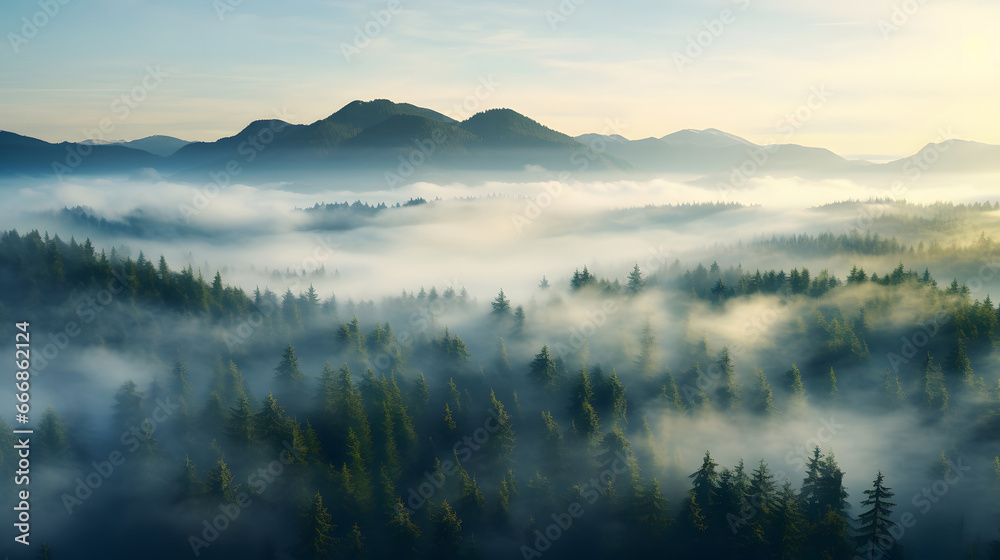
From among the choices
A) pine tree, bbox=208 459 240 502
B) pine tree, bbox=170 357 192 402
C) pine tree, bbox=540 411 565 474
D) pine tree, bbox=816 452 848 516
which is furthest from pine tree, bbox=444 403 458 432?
pine tree, bbox=816 452 848 516

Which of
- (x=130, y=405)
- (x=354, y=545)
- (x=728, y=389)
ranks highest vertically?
(x=130, y=405)

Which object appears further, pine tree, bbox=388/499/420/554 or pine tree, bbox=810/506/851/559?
pine tree, bbox=388/499/420/554

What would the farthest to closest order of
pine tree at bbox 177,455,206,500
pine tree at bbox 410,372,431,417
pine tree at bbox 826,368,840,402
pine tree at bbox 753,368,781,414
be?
pine tree at bbox 826,368,840,402 → pine tree at bbox 753,368,781,414 → pine tree at bbox 410,372,431,417 → pine tree at bbox 177,455,206,500

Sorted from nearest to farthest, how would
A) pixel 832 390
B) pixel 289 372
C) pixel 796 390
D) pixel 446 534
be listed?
pixel 446 534
pixel 289 372
pixel 796 390
pixel 832 390

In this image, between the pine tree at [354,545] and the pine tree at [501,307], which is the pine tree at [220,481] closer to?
the pine tree at [354,545]

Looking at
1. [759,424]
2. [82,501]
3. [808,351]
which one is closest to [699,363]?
[759,424]

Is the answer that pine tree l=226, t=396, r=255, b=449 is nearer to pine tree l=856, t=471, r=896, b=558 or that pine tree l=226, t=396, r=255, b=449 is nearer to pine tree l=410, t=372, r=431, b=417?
pine tree l=410, t=372, r=431, b=417

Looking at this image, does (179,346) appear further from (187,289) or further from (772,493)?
(772,493)

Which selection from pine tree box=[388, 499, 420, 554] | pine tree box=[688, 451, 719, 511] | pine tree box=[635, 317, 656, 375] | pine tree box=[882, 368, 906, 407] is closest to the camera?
pine tree box=[688, 451, 719, 511]

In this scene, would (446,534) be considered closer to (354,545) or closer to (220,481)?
(354,545)

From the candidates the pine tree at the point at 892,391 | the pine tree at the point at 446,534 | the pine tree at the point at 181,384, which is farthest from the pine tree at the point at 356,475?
the pine tree at the point at 892,391

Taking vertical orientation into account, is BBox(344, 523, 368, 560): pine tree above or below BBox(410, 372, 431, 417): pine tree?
below

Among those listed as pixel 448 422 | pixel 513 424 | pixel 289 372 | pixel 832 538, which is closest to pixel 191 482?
pixel 289 372
